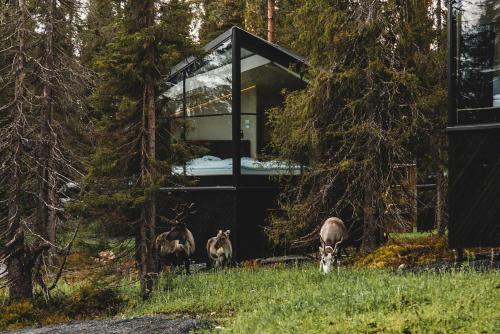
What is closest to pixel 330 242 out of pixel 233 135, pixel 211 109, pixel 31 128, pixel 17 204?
pixel 233 135

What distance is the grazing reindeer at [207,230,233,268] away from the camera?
17.8 meters

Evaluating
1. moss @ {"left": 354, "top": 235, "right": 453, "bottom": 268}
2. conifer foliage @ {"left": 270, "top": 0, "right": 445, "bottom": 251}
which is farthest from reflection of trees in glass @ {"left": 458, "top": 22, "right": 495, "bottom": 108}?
moss @ {"left": 354, "top": 235, "right": 453, "bottom": 268}

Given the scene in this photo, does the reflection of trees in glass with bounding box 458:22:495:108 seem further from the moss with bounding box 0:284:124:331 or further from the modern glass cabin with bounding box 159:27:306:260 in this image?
the moss with bounding box 0:284:124:331

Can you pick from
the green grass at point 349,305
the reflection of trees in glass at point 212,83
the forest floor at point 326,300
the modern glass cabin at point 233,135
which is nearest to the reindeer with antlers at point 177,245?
the forest floor at point 326,300

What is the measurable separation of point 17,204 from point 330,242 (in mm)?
7073

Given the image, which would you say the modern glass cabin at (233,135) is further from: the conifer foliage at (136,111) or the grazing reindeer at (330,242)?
the conifer foliage at (136,111)

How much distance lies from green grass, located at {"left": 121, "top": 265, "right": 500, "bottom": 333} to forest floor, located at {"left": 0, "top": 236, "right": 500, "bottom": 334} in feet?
0.05

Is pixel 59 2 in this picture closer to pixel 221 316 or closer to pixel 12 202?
pixel 12 202

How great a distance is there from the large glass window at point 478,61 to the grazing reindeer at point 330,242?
3.85 metres

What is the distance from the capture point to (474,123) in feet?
45.2

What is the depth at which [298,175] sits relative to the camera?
20.0 meters

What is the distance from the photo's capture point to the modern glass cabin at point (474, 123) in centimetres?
1326

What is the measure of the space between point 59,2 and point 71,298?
275 inches

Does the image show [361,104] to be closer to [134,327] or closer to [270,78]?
Answer: [270,78]
